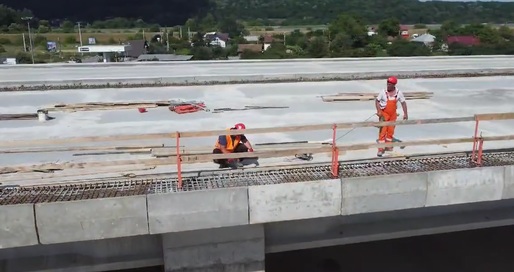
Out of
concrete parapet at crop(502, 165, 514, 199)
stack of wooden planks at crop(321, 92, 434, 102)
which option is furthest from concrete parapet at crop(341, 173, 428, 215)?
stack of wooden planks at crop(321, 92, 434, 102)

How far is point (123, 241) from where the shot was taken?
6.92 m

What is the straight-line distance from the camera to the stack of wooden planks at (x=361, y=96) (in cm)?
1366

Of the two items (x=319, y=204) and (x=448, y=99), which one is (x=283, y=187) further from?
(x=448, y=99)

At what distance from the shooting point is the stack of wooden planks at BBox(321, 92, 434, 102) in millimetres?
13656

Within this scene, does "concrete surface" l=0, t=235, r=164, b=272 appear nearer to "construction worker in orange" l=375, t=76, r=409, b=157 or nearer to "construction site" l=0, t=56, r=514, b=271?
"construction site" l=0, t=56, r=514, b=271

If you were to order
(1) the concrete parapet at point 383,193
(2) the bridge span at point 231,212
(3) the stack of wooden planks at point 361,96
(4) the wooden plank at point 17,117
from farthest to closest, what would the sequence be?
1. (3) the stack of wooden planks at point 361,96
2. (4) the wooden plank at point 17,117
3. (1) the concrete parapet at point 383,193
4. (2) the bridge span at point 231,212

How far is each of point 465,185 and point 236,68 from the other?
1390 centimetres

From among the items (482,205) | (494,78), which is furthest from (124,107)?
(494,78)

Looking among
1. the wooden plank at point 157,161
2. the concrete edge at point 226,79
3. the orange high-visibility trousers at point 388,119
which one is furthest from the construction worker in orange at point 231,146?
the concrete edge at point 226,79

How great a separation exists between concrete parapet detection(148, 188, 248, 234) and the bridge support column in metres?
0.41

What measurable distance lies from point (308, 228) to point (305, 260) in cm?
361

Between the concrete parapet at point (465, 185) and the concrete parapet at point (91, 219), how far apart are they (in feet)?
14.2

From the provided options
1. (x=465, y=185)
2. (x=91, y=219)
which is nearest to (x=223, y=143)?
(x=91, y=219)

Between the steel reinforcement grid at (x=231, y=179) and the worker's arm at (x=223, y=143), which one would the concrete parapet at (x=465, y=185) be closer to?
the steel reinforcement grid at (x=231, y=179)
